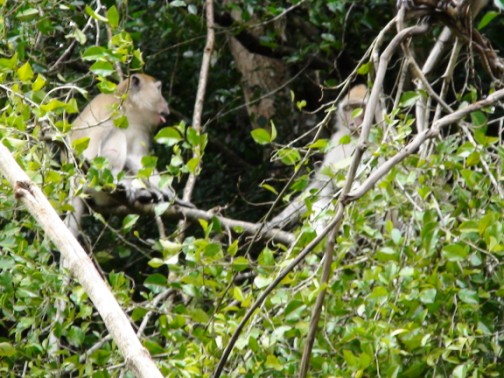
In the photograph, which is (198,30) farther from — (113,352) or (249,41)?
(113,352)

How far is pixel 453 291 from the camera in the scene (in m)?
3.79

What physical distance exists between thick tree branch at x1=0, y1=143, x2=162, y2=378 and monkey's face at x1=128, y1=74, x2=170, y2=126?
192 inches

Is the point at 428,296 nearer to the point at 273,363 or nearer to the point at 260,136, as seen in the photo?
the point at 273,363

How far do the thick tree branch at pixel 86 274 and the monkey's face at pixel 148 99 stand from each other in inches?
192

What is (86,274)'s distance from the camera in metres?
2.35

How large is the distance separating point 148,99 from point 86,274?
212 inches

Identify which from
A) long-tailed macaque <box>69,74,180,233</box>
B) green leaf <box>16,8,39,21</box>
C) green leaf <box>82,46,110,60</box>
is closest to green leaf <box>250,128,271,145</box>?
green leaf <box>82,46,110,60</box>

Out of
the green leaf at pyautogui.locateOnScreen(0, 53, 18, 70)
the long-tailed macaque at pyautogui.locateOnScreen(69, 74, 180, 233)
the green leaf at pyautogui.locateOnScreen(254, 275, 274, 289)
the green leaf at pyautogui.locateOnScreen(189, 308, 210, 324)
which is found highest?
the green leaf at pyautogui.locateOnScreen(0, 53, 18, 70)

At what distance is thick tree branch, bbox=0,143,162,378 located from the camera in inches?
85.7

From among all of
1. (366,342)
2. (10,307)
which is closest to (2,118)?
(10,307)

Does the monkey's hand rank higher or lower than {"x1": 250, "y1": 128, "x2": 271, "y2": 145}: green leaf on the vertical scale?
lower

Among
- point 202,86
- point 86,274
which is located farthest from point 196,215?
point 86,274

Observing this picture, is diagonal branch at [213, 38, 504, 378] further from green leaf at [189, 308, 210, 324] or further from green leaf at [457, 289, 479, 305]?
green leaf at [457, 289, 479, 305]

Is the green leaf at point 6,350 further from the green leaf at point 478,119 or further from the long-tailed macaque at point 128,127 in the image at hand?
the long-tailed macaque at point 128,127
